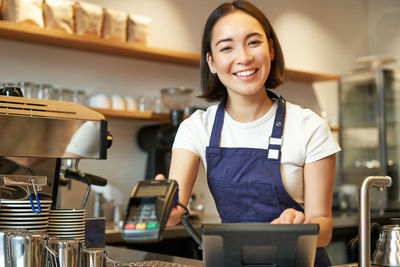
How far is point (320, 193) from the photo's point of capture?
5.83 feet

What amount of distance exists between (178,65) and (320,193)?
9.54 feet

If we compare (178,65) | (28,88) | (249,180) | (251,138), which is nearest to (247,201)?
(249,180)

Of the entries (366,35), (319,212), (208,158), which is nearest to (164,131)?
(208,158)

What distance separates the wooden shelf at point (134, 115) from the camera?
149 inches

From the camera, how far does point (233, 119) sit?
79.5 inches

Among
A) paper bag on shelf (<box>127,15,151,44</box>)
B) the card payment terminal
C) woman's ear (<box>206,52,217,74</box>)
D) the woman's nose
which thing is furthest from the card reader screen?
paper bag on shelf (<box>127,15,151,44</box>)

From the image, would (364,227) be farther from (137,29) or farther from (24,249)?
(137,29)

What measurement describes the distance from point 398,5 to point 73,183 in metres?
3.70

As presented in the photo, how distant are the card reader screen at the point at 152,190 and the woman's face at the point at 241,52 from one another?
2.32 ft

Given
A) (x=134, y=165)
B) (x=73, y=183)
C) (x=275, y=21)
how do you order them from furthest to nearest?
(x=275, y=21), (x=134, y=165), (x=73, y=183)

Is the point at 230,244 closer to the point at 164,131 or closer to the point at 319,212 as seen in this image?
the point at 319,212

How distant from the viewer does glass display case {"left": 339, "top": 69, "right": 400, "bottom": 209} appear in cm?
530

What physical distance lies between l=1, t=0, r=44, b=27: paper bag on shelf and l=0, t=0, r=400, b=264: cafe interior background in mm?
282

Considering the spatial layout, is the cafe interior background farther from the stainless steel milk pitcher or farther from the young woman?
the stainless steel milk pitcher
